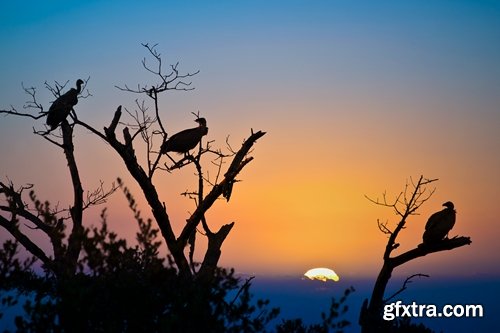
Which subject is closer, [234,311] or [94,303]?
[94,303]

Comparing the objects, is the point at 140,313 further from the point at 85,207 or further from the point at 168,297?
the point at 85,207

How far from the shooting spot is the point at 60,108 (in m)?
12.5

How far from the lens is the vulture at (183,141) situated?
38.3ft

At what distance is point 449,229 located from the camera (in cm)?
1288

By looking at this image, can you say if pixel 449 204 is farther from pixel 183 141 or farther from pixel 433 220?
pixel 183 141

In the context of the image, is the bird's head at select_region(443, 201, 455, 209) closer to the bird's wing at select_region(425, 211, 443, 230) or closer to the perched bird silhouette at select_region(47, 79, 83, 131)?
the bird's wing at select_region(425, 211, 443, 230)

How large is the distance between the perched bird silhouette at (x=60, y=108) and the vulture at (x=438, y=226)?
746 centimetres

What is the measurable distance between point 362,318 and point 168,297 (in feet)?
25.6

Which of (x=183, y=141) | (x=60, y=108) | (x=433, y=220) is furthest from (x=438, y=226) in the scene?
(x=60, y=108)

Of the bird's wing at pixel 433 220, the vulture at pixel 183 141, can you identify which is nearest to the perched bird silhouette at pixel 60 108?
the vulture at pixel 183 141

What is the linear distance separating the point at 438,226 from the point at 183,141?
17.5 feet

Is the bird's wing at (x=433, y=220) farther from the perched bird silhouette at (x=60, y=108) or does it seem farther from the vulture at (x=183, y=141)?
the perched bird silhouette at (x=60, y=108)

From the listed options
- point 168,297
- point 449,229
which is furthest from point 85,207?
point 168,297

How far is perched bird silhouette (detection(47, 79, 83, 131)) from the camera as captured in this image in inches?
490
